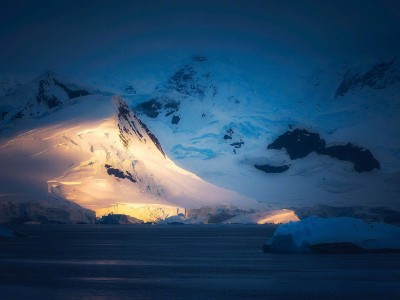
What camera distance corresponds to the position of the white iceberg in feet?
239

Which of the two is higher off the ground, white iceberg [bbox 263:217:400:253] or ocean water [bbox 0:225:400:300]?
white iceberg [bbox 263:217:400:253]

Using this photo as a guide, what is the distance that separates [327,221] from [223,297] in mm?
28964

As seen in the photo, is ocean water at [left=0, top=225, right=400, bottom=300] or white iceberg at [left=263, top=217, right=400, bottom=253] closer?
ocean water at [left=0, top=225, right=400, bottom=300]

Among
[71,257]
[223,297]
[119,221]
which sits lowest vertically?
[223,297]

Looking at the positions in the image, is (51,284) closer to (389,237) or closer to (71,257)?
(71,257)

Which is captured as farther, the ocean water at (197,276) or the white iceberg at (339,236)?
the white iceberg at (339,236)

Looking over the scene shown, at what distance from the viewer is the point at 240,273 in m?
60.3

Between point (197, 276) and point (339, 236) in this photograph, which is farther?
point (339, 236)

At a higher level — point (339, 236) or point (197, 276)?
point (339, 236)

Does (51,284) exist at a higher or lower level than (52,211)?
lower

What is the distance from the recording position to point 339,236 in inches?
2891

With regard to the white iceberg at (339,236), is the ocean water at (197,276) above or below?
below

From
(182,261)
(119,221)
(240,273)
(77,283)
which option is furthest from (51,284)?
(119,221)

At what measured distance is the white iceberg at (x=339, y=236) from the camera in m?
72.8
